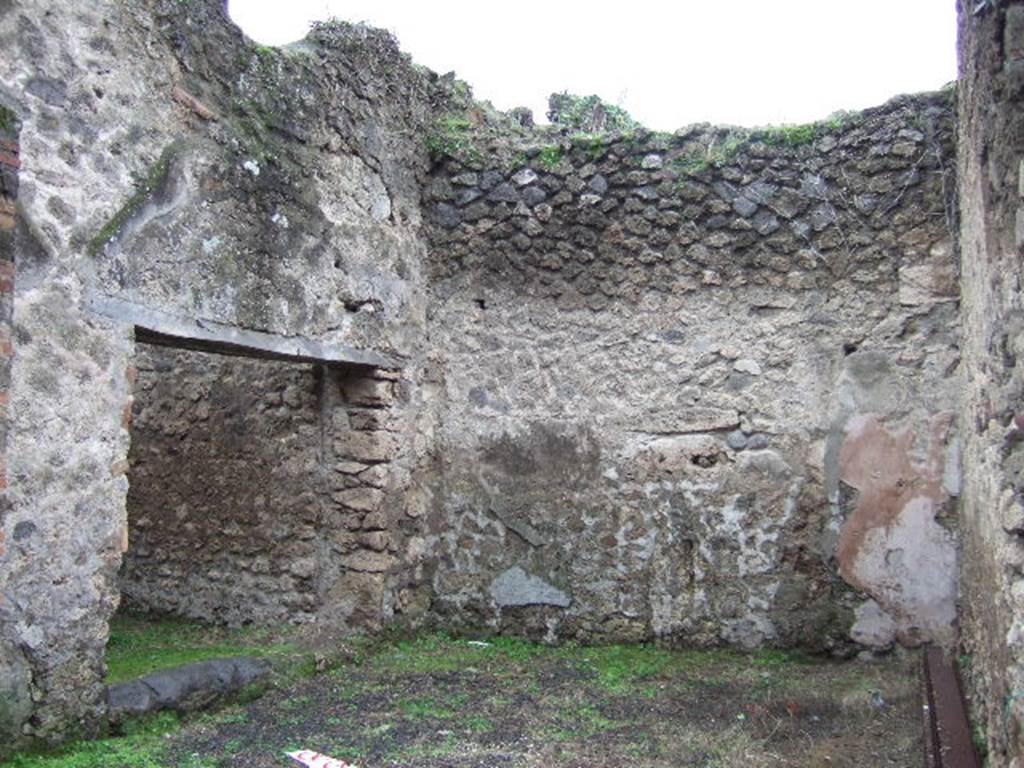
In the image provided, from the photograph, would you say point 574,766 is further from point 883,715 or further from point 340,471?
point 340,471

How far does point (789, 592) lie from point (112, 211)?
162 inches

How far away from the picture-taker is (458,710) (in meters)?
4.87

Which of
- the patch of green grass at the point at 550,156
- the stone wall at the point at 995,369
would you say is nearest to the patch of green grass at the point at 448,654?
the stone wall at the point at 995,369

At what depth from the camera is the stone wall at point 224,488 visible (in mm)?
6137

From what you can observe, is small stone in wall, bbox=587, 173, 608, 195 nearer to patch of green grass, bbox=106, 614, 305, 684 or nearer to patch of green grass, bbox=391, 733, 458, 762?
patch of green grass, bbox=106, 614, 305, 684

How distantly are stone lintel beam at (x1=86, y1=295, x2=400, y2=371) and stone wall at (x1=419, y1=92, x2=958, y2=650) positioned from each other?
930 mm

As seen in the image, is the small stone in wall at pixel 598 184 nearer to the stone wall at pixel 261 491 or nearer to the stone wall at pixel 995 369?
the stone wall at pixel 261 491

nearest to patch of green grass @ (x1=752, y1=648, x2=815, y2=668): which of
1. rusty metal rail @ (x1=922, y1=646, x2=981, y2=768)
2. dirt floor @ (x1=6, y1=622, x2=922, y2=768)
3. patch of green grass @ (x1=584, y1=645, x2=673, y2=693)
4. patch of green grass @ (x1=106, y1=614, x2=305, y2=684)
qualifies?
dirt floor @ (x1=6, y1=622, x2=922, y2=768)

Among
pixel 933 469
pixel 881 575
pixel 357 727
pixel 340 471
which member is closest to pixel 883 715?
pixel 881 575

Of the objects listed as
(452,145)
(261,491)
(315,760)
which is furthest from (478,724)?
(452,145)

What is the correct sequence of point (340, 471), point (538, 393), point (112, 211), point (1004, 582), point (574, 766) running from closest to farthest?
point (1004, 582) < point (574, 766) < point (112, 211) < point (340, 471) < point (538, 393)

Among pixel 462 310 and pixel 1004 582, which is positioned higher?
pixel 462 310

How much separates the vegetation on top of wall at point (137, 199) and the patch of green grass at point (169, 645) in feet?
6.35

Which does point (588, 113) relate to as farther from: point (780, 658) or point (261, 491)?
point (780, 658)
